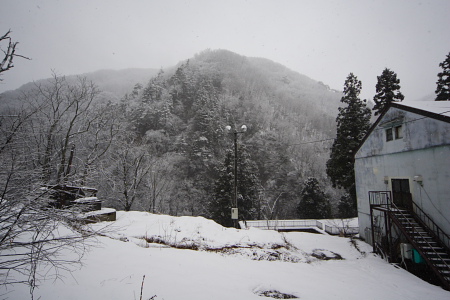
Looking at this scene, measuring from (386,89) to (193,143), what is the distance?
3067 centimetres

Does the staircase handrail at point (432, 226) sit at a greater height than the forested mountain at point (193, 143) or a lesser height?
lesser

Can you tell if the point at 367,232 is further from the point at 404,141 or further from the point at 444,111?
the point at 444,111

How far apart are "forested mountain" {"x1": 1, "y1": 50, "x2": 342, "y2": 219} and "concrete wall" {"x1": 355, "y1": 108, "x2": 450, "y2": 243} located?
3.39 m

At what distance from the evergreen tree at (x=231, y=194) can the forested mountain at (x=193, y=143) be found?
13 cm

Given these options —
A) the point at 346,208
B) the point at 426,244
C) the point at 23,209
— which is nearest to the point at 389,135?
the point at 426,244

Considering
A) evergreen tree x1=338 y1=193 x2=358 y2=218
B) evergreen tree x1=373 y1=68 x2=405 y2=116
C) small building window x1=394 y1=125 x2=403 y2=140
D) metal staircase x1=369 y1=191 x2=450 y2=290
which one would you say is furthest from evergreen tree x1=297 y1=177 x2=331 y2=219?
small building window x1=394 y1=125 x2=403 y2=140

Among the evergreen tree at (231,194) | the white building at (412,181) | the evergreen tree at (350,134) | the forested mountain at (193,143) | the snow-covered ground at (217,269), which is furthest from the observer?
the evergreen tree at (231,194)

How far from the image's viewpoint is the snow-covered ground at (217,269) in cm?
502

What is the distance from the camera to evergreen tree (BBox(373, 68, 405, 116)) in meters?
20.2

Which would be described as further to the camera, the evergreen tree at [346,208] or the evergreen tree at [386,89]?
the evergreen tree at [346,208]

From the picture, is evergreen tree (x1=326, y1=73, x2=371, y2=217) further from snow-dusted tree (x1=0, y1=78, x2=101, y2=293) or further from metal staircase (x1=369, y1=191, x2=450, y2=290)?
snow-dusted tree (x1=0, y1=78, x2=101, y2=293)

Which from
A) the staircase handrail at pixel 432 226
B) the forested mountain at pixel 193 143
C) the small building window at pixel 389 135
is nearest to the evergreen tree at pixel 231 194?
the forested mountain at pixel 193 143

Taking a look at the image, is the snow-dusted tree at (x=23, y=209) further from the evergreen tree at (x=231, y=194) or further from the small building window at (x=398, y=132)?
the evergreen tree at (x=231, y=194)

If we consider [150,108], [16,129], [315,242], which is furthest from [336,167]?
[150,108]
